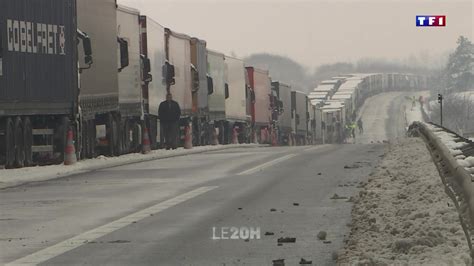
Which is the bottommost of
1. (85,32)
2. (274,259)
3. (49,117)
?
(274,259)

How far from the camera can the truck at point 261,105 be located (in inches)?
2381

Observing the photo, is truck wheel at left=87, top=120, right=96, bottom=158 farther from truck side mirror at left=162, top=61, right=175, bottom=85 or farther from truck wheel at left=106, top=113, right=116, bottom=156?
truck side mirror at left=162, top=61, right=175, bottom=85

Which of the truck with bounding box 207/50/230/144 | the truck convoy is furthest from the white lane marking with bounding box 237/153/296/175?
the truck with bounding box 207/50/230/144

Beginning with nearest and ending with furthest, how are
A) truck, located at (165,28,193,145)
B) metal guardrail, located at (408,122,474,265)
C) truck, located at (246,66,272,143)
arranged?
metal guardrail, located at (408,122,474,265) < truck, located at (165,28,193,145) < truck, located at (246,66,272,143)

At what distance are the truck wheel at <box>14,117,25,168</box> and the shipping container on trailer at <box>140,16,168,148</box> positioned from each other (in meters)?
10.3

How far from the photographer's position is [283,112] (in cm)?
6950

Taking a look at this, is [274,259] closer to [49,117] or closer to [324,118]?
[49,117]

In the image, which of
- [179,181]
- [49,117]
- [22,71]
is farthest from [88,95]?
[179,181]

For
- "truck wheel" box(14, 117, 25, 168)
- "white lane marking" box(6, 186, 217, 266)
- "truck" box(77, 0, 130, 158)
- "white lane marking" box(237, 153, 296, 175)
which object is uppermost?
"truck" box(77, 0, 130, 158)

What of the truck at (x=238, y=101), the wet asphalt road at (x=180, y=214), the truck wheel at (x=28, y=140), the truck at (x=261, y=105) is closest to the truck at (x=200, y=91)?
the truck at (x=238, y=101)

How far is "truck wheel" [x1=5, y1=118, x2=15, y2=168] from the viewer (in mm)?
24719

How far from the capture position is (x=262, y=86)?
209 ft

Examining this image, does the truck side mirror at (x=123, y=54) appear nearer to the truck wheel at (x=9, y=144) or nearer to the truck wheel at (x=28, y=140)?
the truck wheel at (x=28, y=140)

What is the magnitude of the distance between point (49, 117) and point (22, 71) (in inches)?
97.2
